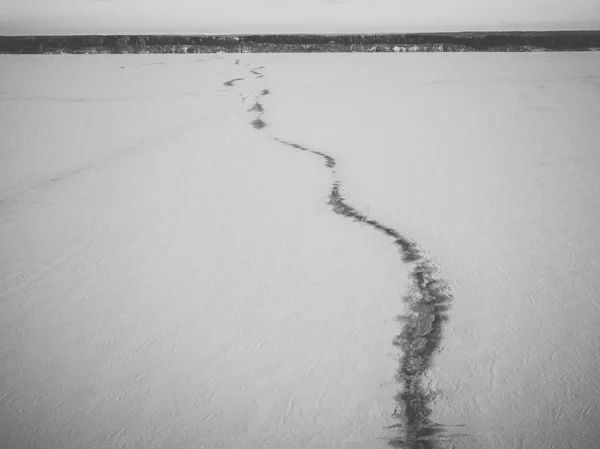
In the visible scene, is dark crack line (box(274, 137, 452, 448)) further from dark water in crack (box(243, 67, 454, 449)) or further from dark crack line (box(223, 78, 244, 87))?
dark crack line (box(223, 78, 244, 87))

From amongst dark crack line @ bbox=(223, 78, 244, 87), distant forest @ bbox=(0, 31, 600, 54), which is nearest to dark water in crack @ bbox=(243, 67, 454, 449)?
dark crack line @ bbox=(223, 78, 244, 87)

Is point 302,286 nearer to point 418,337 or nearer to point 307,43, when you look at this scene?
point 418,337

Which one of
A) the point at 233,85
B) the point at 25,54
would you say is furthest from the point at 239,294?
the point at 25,54

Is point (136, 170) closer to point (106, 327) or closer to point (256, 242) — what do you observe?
point (256, 242)

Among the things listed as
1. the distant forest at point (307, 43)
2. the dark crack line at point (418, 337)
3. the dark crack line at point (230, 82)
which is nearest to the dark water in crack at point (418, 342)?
the dark crack line at point (418, 337)

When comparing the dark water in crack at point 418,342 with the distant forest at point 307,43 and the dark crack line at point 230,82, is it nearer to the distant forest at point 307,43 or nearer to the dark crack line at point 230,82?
the dark crack line at point 230,82

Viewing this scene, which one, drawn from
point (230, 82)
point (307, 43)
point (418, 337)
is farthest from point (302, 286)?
point (307, 43)

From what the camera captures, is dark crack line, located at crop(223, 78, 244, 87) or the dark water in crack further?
dark crack line, located at crop(223, 78, 244, 87)
